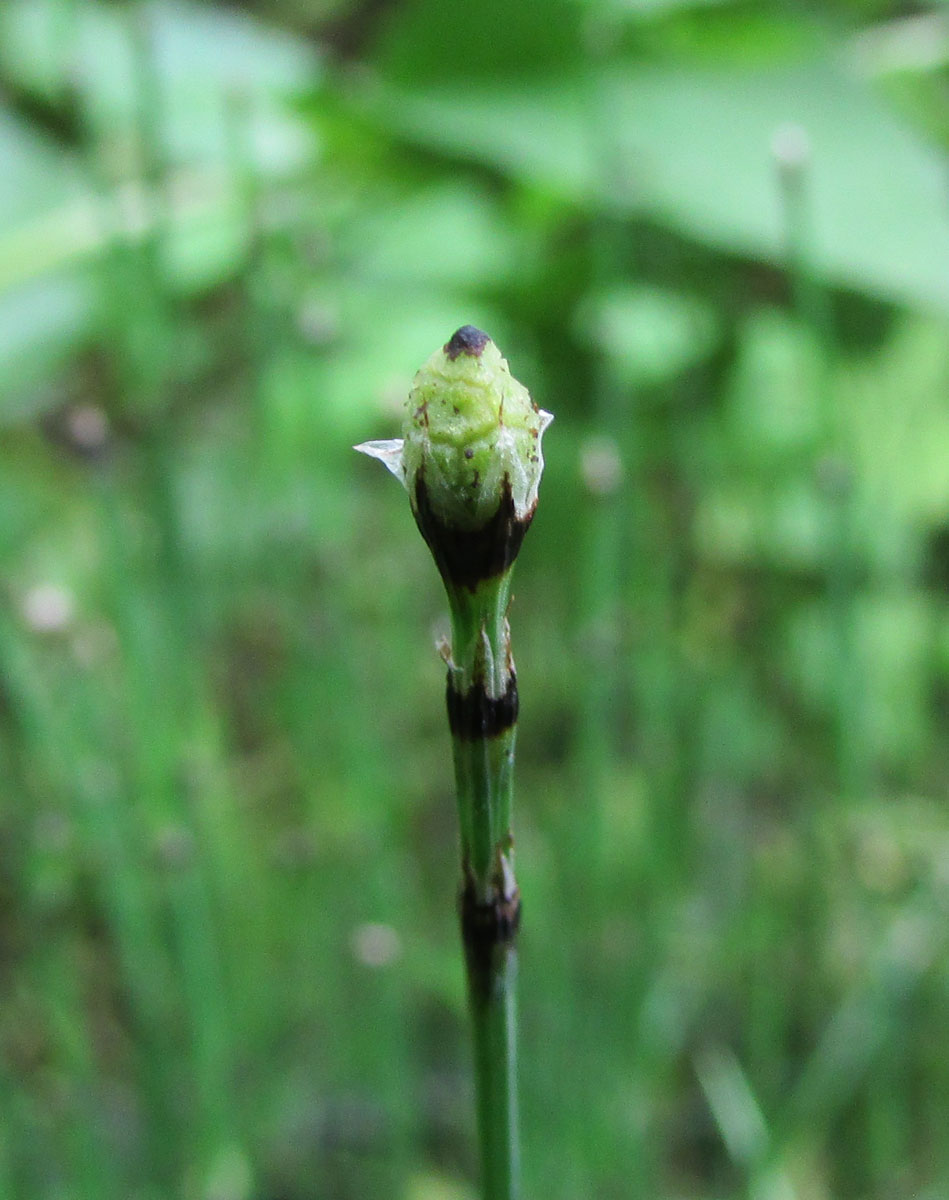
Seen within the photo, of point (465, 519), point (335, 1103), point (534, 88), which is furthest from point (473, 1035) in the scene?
point (534, 88)

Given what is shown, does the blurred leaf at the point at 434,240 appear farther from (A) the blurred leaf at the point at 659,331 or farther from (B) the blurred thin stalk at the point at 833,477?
(B) the blurred thin stalk at the point at 833,477

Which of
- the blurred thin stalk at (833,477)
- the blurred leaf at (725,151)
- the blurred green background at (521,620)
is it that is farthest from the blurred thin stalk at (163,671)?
the blurred thin stalk at (833,477)

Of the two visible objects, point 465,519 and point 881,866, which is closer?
point 465,519

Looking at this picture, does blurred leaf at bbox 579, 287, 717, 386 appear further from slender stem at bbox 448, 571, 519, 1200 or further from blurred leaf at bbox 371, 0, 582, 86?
slender stem at bbox 448, 571, 519, 1200

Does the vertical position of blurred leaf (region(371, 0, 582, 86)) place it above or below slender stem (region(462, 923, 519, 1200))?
above

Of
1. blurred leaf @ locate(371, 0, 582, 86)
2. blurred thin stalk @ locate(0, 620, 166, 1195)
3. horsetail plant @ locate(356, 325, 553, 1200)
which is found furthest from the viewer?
blurred leaf @ locate(371, 0, 582, 86)

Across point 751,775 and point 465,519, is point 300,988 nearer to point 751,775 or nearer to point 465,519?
point 751,775

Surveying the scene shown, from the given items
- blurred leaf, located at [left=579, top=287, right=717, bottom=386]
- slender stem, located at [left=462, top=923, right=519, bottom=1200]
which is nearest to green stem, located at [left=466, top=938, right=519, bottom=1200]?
slender stem, located at [left=462, top=923, right=519, bottom=1200]

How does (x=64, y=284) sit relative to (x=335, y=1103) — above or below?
above

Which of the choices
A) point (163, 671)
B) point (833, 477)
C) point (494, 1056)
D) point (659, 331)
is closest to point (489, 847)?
point (494, 1056)
